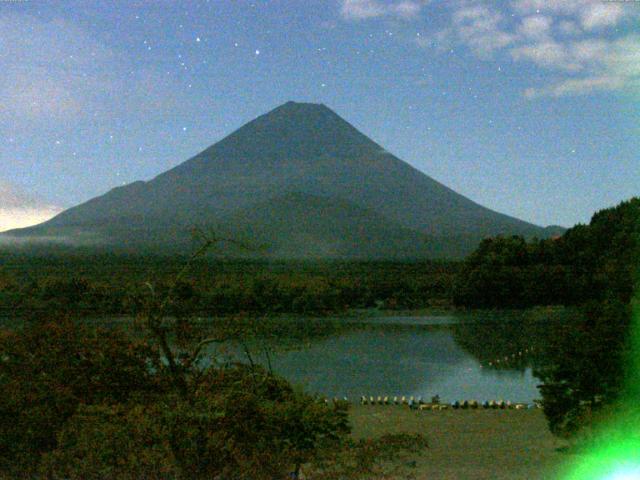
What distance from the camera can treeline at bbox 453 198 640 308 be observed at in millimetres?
41188

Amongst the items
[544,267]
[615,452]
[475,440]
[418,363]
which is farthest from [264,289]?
[615,452]

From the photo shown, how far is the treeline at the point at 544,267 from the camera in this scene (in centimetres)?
4119

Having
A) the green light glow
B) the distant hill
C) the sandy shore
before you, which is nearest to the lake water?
the sandy shore

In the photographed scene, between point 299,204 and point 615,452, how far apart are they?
106298mm

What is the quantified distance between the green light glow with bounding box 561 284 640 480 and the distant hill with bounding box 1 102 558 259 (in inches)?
2532

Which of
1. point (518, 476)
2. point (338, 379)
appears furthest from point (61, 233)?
point (518, 476)

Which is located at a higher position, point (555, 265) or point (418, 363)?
point (555, 265)

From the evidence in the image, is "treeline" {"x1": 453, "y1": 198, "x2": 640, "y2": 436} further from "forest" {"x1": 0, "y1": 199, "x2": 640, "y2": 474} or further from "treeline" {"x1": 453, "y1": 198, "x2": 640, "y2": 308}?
"forest" {"x1": 0, "y1": 199, "x2": 640, "y2": 474}

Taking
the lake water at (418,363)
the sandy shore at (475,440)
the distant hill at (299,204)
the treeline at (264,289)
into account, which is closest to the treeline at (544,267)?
the treeline at (264,289)

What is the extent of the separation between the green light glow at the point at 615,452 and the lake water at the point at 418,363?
15.8ft

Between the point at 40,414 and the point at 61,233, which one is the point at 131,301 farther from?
the point at 61,233

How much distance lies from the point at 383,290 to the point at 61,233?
54.5 meters

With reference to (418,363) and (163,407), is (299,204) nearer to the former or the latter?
(418,363)

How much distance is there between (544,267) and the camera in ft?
141
